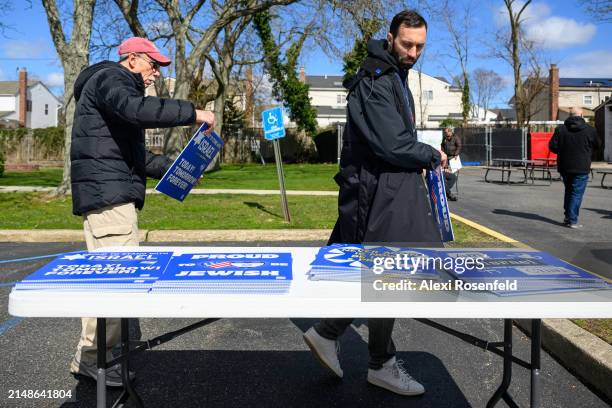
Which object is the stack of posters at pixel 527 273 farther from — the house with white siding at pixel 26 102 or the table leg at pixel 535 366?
the house with white siding at pixel 26 102

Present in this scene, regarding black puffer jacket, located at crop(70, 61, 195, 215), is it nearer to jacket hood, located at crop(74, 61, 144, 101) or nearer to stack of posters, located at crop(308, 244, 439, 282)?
jacket hood, located at crop(74, 61, 144, 101)

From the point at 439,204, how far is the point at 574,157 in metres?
7.73

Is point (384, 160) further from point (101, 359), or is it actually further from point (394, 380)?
point (101, 359)

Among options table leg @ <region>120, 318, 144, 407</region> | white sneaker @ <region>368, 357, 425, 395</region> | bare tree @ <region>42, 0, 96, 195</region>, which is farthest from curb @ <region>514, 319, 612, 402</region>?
bare tree @ <region>42, 0, 96, 195</region>

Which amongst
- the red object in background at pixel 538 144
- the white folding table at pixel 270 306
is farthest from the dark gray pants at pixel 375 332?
the red object in background at pixel 538 144

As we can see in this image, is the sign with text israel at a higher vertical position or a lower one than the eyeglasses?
lower

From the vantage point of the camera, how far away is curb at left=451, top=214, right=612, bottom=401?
3.46 metres

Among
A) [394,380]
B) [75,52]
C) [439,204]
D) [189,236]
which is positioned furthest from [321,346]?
[75,52]

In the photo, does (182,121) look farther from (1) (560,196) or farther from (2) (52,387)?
(1) (560,196)

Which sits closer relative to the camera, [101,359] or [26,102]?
[101,359]

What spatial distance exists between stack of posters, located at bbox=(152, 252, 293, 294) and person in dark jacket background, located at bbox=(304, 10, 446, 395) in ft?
2.01

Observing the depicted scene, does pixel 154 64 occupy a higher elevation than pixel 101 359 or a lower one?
higher

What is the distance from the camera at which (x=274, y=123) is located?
10.5 metres

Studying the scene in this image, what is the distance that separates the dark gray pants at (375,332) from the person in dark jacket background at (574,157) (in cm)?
728
